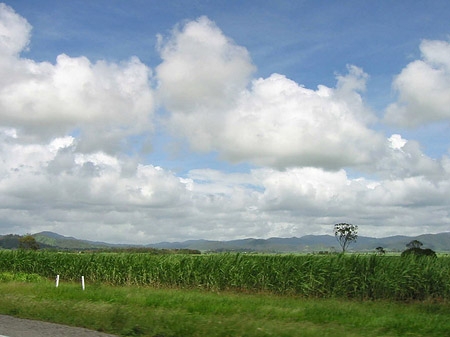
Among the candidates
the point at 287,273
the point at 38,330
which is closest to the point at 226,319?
the point at 38,330

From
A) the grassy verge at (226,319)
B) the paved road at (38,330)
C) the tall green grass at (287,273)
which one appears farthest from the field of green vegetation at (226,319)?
the tall green grass at (287,273)

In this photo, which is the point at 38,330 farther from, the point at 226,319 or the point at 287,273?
the point at 287,273

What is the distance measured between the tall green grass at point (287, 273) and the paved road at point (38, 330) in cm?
1614

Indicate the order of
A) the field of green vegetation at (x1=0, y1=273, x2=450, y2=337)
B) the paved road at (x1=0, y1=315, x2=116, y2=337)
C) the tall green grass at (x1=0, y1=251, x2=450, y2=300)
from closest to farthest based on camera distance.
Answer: the paved road at (x1=0, y1=315, x2=116, y2=337)
the field of green vegetation at (x1=0, y1=273, x2=450, y2=337)
the tall green grass at (x1=0, y1=251, x2=450, y2=300)

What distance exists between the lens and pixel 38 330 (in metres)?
12.2

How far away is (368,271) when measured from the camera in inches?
981

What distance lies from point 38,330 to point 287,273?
679 inches

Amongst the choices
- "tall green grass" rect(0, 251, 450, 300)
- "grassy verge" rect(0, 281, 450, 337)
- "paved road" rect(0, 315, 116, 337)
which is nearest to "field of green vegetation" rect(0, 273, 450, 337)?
"grassy verge" rect(0, 281, 450, 337)

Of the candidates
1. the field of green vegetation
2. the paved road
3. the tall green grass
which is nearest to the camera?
the paved road

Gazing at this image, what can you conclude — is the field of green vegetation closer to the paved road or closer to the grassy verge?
the grassy verge

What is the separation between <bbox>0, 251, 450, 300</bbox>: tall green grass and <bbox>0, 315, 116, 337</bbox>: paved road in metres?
16.1

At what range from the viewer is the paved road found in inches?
452

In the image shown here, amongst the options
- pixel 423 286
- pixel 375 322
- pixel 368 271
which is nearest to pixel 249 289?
pixel 368 271

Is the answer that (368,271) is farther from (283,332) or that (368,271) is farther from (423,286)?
(283,332)
